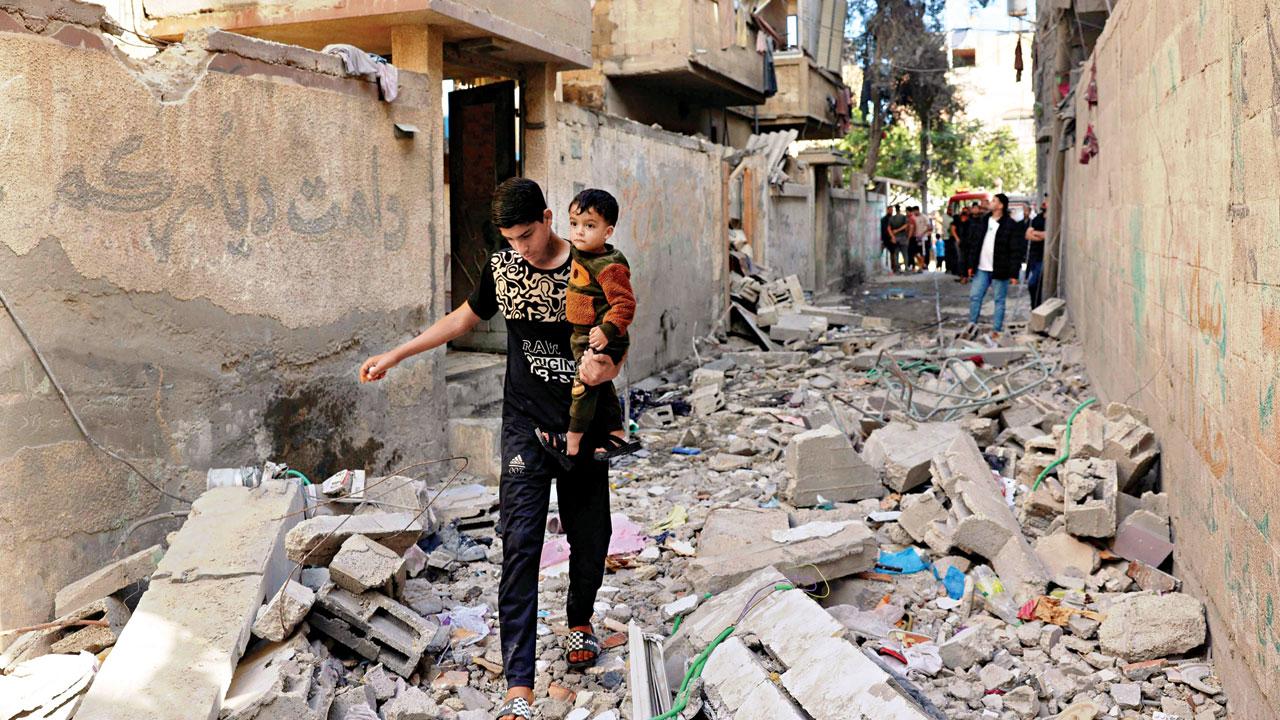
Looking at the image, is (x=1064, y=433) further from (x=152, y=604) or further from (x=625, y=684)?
(x=152, y=604)

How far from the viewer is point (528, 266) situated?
12.0 ft

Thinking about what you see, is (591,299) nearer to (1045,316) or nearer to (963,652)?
(963,652)

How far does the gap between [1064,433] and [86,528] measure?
4957 mm

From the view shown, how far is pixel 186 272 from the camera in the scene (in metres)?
4.82

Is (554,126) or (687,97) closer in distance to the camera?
(554,126)

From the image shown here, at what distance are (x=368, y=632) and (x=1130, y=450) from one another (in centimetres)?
379

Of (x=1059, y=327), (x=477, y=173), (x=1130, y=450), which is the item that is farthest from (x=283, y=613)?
(x=1059, y=327)

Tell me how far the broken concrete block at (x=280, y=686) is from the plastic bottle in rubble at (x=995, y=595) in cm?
272

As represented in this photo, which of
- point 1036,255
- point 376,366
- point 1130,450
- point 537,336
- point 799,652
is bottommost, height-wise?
point 799,652

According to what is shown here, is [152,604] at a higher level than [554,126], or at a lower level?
lower

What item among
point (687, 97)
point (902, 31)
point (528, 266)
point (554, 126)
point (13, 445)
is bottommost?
point (13, 445)

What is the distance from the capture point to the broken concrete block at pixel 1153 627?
3766 mm

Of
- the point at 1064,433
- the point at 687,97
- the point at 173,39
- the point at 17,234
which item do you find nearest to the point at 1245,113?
the point at 1064,433

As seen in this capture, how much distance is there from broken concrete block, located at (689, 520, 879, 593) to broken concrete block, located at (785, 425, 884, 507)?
4.32ft
